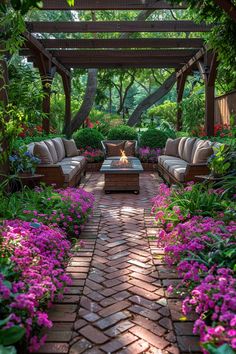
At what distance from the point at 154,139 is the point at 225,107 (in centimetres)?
253

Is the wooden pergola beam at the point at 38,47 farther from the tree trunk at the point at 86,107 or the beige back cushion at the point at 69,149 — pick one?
the tree trunk at the point at 86,107

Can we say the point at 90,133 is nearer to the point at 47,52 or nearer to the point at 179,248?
the point at 47,52

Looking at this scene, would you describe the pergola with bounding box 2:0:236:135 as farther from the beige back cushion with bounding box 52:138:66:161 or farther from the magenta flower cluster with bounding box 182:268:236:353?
the magenta flower cluster with bounding box 182:268:236:353

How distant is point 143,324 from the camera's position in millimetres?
2523

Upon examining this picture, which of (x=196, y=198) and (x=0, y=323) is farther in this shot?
(x=196, y=198)

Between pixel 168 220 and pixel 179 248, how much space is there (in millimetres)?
1151

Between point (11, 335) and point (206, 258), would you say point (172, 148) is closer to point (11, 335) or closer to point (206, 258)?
point (206, 258)

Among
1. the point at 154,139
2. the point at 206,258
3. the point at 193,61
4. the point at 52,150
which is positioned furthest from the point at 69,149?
the point at 206,258

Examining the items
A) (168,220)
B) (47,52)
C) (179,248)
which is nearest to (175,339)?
(179,248)

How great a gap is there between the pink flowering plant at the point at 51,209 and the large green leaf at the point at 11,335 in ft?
6.47

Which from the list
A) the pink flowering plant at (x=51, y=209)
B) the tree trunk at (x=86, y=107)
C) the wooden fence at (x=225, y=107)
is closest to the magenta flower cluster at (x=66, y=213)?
the pink flowering plant at (x=51, y=209)

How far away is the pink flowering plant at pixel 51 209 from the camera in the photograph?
4.07m

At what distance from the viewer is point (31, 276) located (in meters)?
2.60

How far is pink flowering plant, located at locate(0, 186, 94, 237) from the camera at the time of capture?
160 inches
